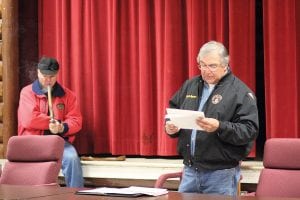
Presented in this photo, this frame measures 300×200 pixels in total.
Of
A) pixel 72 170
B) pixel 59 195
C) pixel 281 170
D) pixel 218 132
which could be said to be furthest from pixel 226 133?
pixel 72 170

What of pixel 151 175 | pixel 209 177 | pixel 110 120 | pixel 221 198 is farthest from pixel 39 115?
pixel 221 198

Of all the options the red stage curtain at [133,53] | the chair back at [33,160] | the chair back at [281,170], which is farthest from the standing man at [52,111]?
the chair back at [281,170]

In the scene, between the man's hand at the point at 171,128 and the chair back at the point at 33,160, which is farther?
the chair back at the point at 33,160

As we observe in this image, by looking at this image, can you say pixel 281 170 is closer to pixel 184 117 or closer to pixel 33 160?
pixel 184 117

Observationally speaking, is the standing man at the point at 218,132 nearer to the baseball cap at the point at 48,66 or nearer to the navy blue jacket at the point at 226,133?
the navy blue jacket at the point at 226,133

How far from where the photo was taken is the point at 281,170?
384 cm

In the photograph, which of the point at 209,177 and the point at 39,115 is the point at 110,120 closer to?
the point at 39,115

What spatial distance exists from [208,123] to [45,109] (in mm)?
2541

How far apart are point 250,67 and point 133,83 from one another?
1.18m

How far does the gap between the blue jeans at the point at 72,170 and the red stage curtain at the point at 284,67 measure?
179 centimetres

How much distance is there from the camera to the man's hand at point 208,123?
3.28 meters

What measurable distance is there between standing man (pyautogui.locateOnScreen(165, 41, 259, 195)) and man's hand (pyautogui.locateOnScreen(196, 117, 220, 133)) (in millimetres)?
15

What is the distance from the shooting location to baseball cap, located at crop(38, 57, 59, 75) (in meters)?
5.37

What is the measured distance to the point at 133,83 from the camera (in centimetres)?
559
